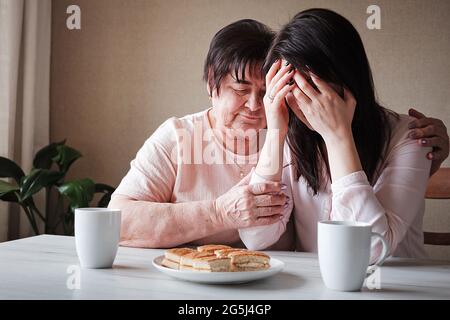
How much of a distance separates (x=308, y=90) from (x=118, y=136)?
2.01 meters

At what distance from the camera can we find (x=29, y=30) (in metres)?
2.71

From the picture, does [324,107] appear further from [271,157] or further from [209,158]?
[209,158]

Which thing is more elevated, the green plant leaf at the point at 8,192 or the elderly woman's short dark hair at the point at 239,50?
the elderly woman's short dark hair at the point at 239,50

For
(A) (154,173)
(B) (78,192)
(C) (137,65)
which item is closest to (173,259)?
(A) (154,173)

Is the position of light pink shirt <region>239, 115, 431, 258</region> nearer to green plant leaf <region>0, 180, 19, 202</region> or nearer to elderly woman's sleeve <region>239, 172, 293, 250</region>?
elderly woman's sleeve <region>239, 172, 293, 250</region>

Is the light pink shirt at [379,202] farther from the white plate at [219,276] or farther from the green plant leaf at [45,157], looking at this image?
the green plant leaf at [45,157]

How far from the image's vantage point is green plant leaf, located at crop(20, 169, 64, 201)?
2.33 meters

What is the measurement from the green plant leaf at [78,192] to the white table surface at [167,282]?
1.37m

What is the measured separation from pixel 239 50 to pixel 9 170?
1.59m

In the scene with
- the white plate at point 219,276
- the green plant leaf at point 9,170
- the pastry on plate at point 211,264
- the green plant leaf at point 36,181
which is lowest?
the white plate at point 219,276

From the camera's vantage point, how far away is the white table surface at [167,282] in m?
0.73

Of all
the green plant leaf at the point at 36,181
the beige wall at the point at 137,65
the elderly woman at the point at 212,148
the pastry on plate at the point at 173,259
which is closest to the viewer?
the pastry on plate at the point at 173,259

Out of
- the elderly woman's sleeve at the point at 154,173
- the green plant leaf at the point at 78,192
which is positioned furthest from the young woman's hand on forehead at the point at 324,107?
the green plant leaf at the point at 78,192

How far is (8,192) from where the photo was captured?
238 centimetres
